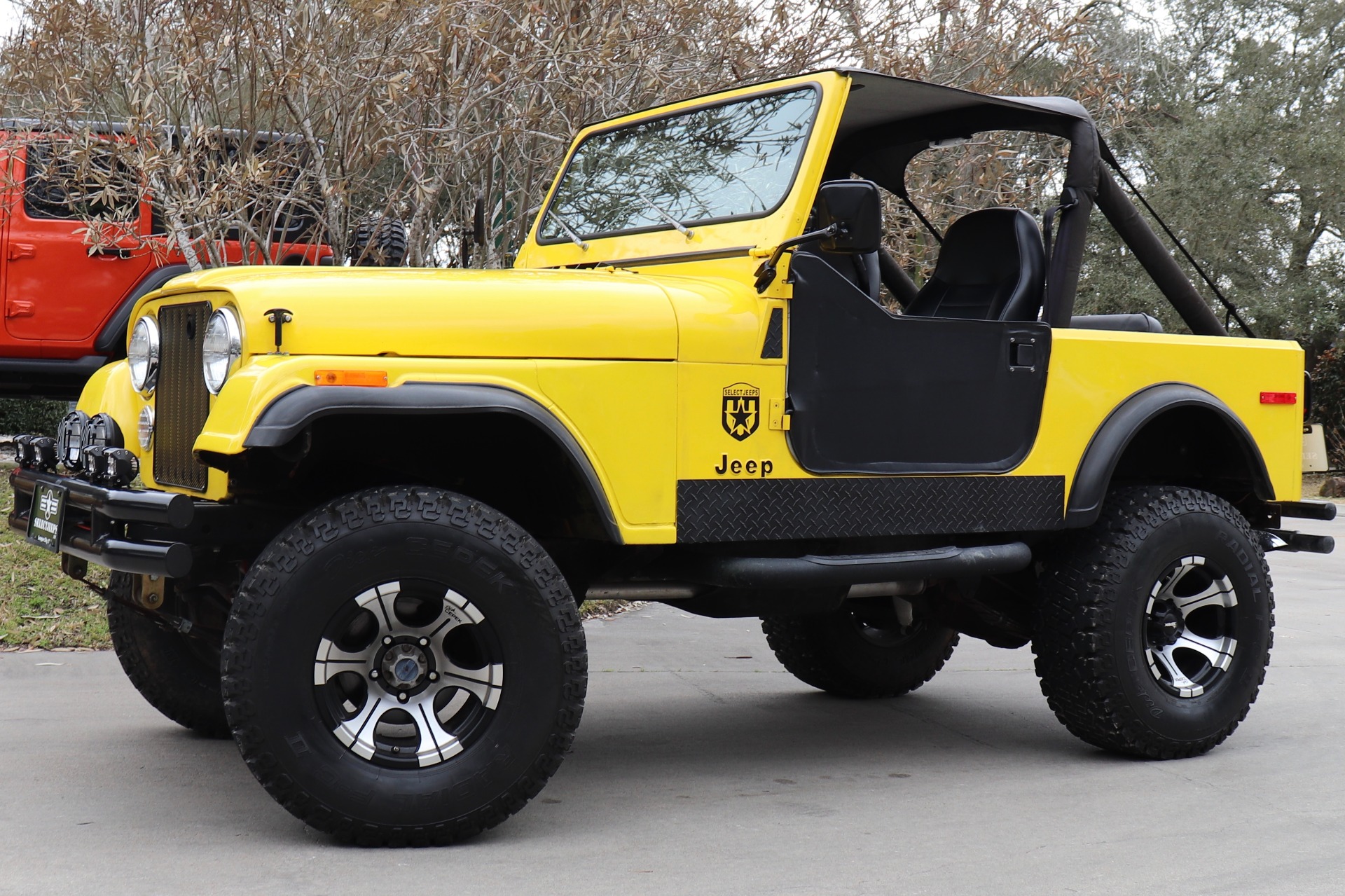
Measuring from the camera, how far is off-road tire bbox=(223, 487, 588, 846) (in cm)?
354

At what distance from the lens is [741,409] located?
13.7ft

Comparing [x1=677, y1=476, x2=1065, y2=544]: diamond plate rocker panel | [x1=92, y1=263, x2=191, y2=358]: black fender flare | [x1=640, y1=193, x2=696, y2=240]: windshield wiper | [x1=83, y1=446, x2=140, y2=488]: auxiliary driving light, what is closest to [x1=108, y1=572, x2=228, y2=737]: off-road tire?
[x1=83, y1=446, x2=140, y2=488]: auxiliary driving light

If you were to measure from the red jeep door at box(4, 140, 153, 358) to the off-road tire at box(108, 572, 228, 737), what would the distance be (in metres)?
5.57

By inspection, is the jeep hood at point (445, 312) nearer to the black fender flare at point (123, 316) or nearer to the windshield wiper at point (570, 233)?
the windshield wiper at point (570, 233)

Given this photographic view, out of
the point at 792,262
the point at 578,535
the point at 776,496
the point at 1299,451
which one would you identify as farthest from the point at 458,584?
the point at 1299,451

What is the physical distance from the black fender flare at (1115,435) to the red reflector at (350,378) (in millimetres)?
2508

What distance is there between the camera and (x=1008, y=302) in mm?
5152

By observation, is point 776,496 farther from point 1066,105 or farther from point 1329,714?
point 1329,714

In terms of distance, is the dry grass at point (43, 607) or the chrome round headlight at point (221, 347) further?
the dry grass at point (43, 607)

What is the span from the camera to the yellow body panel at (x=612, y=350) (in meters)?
3.64

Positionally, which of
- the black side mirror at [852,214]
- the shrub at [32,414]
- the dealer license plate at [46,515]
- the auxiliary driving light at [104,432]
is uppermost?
→ the black side mirror at [852,214]

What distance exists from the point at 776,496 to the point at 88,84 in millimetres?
5614

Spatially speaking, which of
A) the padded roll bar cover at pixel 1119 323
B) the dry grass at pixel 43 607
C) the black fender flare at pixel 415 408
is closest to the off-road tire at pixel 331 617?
the black fender flare at pixel 415 408

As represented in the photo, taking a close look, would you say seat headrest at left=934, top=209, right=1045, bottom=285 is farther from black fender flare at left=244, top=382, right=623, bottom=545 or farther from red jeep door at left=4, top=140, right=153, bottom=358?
A: red jeep door at left=4, top=140, right=153, bottom=358
